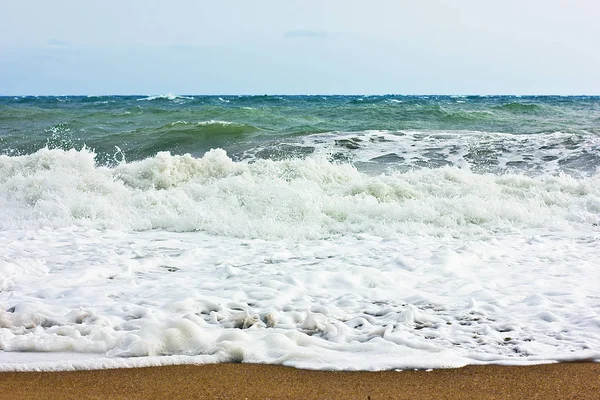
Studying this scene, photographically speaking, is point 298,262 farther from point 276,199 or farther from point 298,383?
point 276,199

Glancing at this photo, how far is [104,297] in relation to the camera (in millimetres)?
4086

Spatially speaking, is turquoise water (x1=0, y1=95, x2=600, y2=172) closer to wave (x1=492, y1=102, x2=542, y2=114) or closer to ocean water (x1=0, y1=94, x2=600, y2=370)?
ocean water (x1=0, y1=94, x2=600, y2=370)

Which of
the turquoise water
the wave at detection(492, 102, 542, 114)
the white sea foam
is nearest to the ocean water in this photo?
the white sea foam

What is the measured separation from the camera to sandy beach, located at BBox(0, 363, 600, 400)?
2.67m

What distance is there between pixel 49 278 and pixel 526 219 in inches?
209

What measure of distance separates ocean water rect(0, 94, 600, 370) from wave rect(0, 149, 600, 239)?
0.03m

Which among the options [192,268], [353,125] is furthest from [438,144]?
[192,268]

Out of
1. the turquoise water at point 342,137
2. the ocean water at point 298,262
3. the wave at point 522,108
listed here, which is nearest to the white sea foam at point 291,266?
the ocean water at point 298,262

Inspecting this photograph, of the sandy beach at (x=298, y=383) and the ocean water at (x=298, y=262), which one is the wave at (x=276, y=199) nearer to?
the ocean water at (x=298, y=262)

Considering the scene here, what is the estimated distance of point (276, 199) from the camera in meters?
7.58

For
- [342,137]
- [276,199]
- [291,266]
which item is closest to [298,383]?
[291,266]

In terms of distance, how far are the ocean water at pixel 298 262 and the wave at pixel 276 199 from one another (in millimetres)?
32

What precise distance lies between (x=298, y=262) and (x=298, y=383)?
93.9 inches

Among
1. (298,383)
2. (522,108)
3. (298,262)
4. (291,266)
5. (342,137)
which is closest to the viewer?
(298,383)
